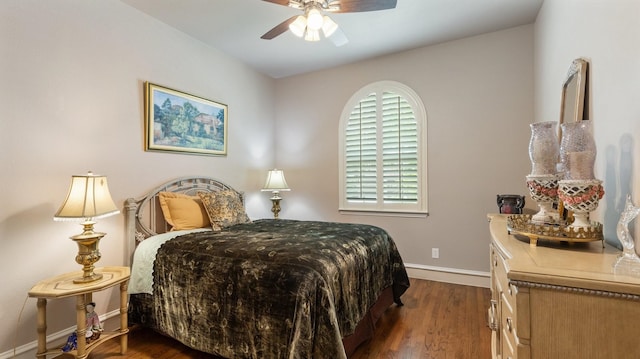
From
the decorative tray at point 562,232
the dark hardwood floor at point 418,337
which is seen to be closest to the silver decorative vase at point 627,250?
the decorative tray at point 562,232

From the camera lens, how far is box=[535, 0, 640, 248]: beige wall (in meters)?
1.16

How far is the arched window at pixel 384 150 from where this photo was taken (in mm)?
3678

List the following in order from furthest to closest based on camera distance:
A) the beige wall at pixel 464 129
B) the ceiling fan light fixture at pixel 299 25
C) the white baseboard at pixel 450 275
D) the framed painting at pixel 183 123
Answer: the white baseboard at pixel 450 275
the beige wall at pixel 464 129
the framed painting at pixel 183 123
the ceiling fan light fixture at pixel 299 25

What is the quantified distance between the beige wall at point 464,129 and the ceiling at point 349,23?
0.21 meters

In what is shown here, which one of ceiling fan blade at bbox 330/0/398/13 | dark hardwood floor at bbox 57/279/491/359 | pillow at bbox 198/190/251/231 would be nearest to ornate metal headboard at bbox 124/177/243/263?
pillow at bbox 198/190/251/231

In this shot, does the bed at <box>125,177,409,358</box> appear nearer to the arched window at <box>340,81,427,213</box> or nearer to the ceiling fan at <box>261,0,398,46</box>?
the arched window at <box>340,81,427,213</box>

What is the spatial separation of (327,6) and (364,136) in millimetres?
2103

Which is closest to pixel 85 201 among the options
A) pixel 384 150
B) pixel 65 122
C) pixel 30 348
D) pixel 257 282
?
pixel 65 122

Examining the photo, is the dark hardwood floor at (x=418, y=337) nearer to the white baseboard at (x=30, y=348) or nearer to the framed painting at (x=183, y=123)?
the white baseboard at (x=30, y=348)

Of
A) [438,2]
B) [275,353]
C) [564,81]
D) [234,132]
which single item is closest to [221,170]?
[234,132]

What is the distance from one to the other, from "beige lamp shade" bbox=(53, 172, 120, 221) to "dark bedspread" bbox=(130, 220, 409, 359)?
53 cm

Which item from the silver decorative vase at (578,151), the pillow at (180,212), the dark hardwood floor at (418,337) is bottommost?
the dark hardwood floor at (418,337)

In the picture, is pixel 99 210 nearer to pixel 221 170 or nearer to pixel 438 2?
pixel 221 170

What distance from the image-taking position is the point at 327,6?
2.07 m
